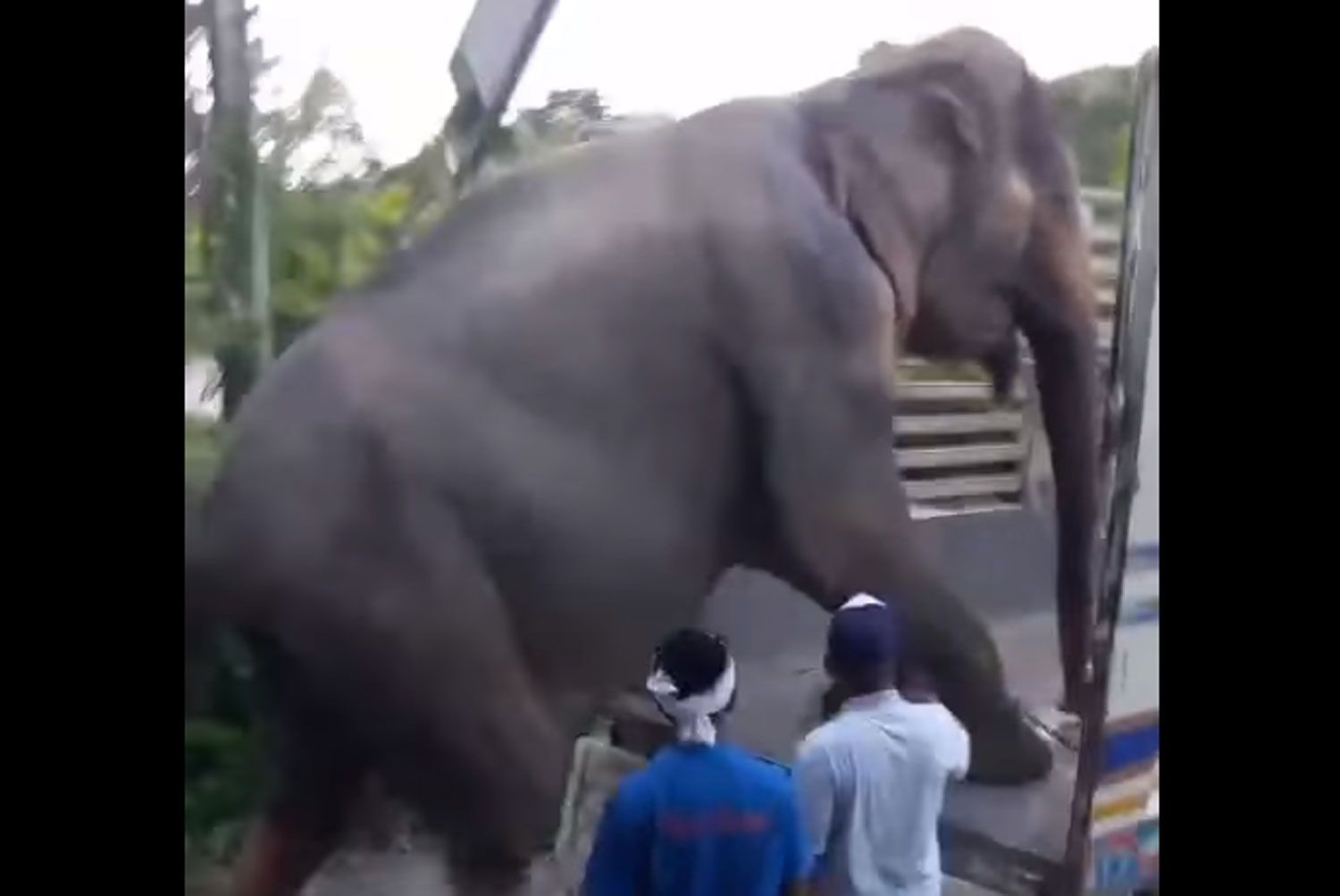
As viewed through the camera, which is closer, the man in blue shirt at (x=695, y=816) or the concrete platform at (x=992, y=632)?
the man in blue shirt at (x=695, y=816)

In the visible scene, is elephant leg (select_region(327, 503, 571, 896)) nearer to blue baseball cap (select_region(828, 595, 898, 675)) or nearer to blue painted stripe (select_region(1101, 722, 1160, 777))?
blue baseball cap (select_region(828, 595, 898, 675))

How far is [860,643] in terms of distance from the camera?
4441 mm

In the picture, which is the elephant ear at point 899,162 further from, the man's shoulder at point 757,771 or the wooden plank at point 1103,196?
the man's shoulder at point 757,771

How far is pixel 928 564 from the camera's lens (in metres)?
5.32

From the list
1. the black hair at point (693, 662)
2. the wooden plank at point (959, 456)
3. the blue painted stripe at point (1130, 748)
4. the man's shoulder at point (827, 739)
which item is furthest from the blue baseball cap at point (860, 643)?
the blue painted stripe at point (1130, 748)

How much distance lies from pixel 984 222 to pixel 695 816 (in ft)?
6.48

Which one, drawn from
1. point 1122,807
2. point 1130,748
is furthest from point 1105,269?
point 1122,807

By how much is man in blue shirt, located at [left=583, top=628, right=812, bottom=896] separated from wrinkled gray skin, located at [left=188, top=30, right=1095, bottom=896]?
72cm

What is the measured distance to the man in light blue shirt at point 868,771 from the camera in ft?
14.7

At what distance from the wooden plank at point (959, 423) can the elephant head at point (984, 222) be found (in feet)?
0.22

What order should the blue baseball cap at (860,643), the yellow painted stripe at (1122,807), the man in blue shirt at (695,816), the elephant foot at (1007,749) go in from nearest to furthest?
Result: the man in blue shirt at (695,816), the blue baseball cap at (860,643), the elephant foot at (1007,749), the yellow painted stripe at (1122,807)

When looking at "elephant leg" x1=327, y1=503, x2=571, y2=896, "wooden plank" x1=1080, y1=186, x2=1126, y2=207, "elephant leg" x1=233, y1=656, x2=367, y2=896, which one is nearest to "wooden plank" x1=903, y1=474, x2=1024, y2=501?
"wooden plank" x1=1080, y1=186, x2=1126, y2=207
